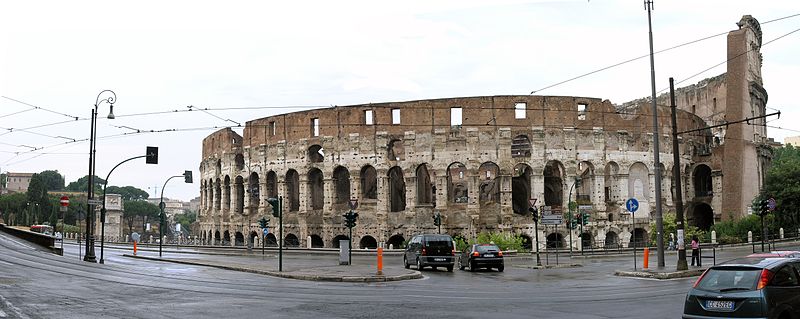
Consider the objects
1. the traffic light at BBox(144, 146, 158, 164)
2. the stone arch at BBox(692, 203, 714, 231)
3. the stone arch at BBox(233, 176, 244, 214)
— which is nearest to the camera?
the traffic light at BBox(144, 146, 158, 164)

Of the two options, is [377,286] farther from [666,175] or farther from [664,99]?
[664,99]

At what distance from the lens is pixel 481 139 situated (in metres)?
51.3

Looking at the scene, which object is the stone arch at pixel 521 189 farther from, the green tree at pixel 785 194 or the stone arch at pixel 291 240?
the stone arch at pixel 291 240

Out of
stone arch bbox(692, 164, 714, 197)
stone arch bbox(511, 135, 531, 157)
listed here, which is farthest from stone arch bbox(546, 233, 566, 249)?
stone arch bbox(692, 164, 714, 197)

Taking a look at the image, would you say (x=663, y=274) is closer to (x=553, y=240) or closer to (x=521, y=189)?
(x=553, y=240)

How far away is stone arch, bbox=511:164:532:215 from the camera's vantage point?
181ft

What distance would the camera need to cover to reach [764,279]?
29.8ft

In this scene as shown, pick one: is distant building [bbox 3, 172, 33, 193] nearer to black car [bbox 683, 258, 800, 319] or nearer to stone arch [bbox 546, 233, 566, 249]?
stone arch [bbox 546, 233, 566, 249]

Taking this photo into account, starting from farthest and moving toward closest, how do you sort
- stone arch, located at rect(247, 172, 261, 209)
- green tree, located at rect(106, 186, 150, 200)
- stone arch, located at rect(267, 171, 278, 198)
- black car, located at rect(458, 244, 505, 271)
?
green tree, located at rect(106, 186, 150, 200), stone arch, located at rect(247, 172, 261, 209), stone arch, located at rect(267, 171, 278, 198), black car, located at rect(458, 244, 505, 271)

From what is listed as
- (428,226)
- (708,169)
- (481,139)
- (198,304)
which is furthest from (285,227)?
(198,304)

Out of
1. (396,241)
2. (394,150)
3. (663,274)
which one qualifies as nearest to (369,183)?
(394,150)

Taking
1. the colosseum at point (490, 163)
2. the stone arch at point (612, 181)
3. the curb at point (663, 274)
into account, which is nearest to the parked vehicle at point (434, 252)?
the curb at point (663, 274)

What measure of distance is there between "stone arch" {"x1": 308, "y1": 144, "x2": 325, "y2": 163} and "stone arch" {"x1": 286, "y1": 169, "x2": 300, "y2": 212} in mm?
2099

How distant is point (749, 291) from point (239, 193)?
192ft
